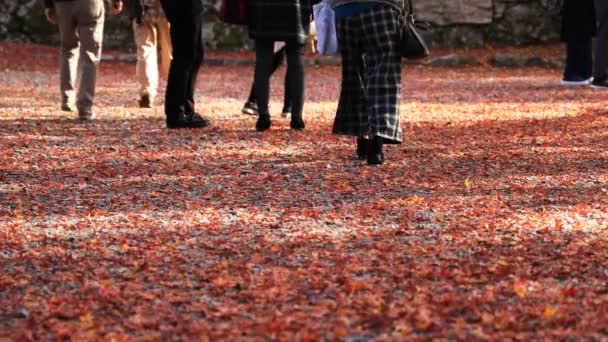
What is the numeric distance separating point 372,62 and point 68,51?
171 inches

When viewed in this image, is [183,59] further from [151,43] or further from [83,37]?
[151,43]

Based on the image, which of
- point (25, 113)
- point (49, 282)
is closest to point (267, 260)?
point (49, 282)

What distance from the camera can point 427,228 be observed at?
5.81 metres

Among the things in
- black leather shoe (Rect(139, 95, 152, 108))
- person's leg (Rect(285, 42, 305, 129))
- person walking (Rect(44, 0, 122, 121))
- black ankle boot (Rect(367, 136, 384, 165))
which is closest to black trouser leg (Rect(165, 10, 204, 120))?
person's leg (Rect(285, 42, 305, 129))

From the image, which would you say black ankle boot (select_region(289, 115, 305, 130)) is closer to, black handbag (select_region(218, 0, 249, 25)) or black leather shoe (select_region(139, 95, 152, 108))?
black handbag (select_region(218, 0, 249, 25))

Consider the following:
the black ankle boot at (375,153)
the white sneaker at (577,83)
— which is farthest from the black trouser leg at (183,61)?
the white sneaker at (577,83)

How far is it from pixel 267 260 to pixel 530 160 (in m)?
3.80

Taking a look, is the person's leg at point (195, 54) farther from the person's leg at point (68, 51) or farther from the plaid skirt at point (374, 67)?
the plaid skirt at point (374, 67)

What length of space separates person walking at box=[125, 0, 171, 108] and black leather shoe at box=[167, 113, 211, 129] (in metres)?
1.04

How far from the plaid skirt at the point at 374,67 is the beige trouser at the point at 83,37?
3543 millimetres

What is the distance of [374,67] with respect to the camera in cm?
767

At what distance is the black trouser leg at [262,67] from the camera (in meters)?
9.56

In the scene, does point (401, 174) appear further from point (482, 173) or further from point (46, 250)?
point (46, 250)

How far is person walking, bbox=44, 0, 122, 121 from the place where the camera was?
10.6m
